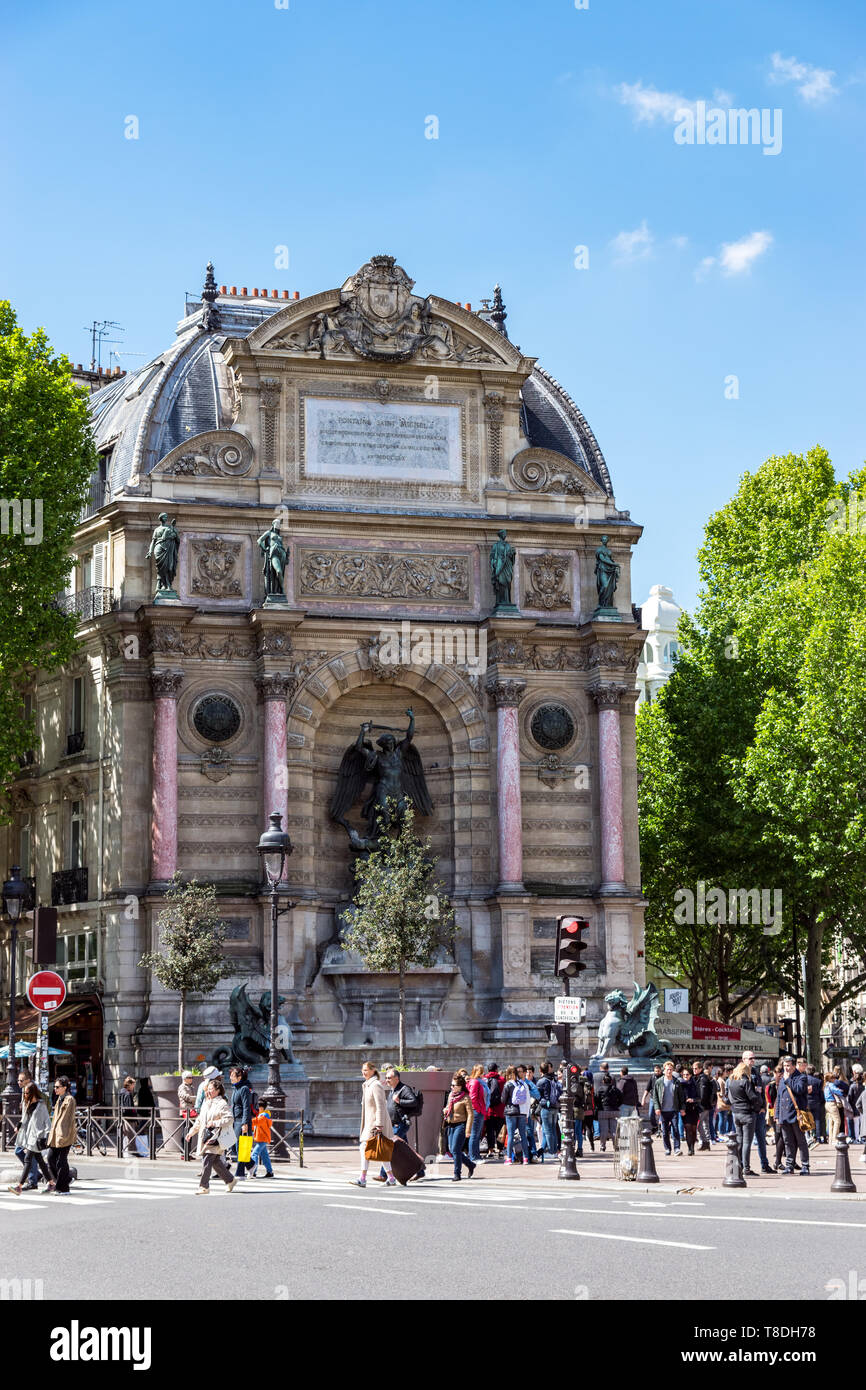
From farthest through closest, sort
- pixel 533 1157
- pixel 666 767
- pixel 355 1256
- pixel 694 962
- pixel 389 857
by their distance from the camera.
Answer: pixel 694 962
pixel 666 767
pixel 389 857
pixel 533 1157
pixel 355 1256

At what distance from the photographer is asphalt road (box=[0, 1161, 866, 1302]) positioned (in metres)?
14.3

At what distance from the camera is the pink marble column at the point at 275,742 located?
45.0m

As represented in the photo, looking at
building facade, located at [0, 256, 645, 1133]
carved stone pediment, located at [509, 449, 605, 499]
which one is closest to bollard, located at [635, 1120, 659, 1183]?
building facade, located at [0, 256, 645, 1133]

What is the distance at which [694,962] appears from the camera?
64.0 meters

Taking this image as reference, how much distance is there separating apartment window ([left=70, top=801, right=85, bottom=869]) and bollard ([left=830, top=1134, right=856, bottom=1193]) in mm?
26952

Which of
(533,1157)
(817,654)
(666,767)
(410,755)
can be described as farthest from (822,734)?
(533,1157)

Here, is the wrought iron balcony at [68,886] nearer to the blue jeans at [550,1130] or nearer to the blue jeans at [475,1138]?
the blue jeans at [550,1130]

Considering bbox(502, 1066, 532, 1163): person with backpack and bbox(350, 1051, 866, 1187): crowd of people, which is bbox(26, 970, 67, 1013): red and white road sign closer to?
bbox(350, 1051, 866, 1187): crowd of people

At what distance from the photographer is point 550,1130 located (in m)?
35.1

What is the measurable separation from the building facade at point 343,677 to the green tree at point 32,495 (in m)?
1.79

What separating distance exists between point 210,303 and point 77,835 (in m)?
15.2

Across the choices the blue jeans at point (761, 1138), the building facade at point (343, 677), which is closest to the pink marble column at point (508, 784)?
the building facade at point (343, 677)

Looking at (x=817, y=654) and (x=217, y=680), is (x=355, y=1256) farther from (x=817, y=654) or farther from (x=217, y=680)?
(x=817, y=654)
